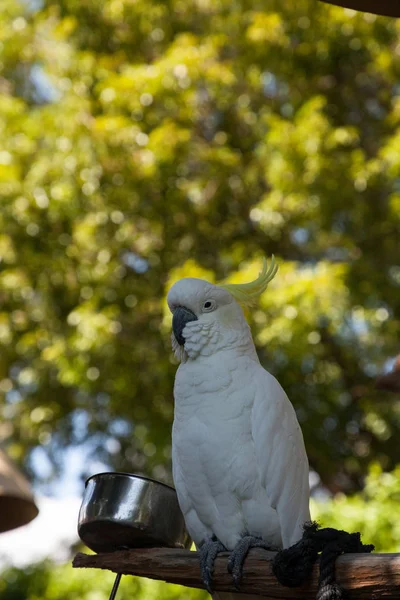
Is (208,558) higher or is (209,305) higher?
(209,305)

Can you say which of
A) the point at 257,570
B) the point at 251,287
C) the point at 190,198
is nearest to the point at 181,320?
the point at 251,287

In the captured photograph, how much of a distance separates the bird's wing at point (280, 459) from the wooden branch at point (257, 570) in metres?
0.14

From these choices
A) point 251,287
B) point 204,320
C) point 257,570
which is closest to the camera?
point 257,570

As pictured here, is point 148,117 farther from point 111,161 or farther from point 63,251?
point 63,251

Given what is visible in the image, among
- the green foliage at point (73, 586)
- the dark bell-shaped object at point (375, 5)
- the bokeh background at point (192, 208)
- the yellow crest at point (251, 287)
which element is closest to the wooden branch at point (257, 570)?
the yellow crest at point (251, 287)

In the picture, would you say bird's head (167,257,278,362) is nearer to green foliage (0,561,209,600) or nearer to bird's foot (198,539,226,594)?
bird's foot (198,539,226,594)

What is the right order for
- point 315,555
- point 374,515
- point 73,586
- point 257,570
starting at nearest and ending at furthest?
point 315,555 → point 257,570 → point 374,515 → point 73,586

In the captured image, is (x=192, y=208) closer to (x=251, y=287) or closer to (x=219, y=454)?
(x=251, y=287)

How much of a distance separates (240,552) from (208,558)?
74mm

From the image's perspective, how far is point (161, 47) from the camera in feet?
16.0

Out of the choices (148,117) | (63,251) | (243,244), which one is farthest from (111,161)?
(243,244)

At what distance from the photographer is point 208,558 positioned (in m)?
1.46

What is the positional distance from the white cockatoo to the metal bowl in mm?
48

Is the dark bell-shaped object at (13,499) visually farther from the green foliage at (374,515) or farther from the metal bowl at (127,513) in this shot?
the green foliage at (374,515)
